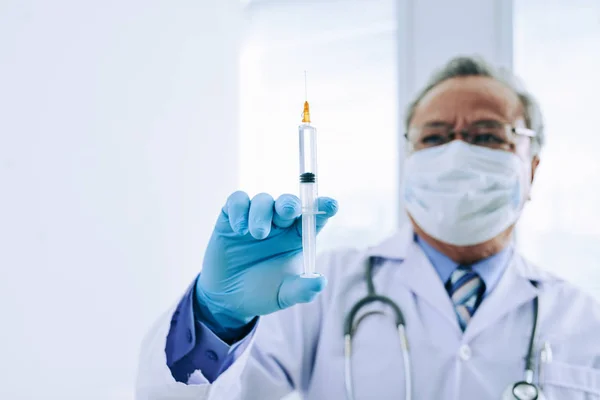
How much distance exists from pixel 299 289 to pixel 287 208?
0.40 feet

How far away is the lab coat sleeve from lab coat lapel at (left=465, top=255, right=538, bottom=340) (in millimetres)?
349

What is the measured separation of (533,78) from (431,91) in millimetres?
565

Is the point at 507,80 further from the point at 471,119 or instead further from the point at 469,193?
the point at 469,193

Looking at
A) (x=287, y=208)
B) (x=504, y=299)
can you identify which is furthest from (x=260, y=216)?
(x=504, y=299)

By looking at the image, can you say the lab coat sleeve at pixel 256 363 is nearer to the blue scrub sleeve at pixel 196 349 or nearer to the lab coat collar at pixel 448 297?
the blue scrub sleeve at pixel 196 349

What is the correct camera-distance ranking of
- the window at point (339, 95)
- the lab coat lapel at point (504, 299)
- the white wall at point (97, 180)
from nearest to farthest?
the white wall at point (97, 180), the lab coat lapel at point (504, 299), the window at point (339, 95)

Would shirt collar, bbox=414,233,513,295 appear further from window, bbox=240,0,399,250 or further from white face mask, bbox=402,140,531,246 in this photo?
window, bbox=240,0,399,250

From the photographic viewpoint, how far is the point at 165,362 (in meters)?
0.82

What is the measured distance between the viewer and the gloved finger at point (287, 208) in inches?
26.7

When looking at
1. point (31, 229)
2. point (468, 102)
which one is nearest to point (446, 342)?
point (468, 102)

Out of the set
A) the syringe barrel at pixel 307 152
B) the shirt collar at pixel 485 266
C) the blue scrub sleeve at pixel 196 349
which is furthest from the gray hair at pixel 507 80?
the blue scrub sleeve at pixel 196 349

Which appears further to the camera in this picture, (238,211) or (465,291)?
(465,291)

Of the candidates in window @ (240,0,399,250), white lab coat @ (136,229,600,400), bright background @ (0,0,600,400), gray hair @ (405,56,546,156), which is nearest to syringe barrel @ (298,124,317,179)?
bright background @ (0,0,600,400)

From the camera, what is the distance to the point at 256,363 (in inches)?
39.4
